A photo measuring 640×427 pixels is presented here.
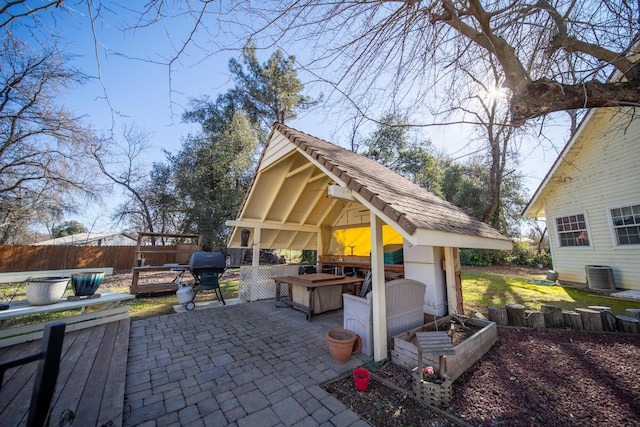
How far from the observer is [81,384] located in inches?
111

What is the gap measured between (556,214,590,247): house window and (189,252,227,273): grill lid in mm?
12799

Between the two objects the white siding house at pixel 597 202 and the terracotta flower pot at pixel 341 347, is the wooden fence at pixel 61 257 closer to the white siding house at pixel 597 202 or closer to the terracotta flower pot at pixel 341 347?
the terracotta flower pot at pixel 341 347

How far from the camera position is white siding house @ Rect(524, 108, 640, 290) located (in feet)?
24.2

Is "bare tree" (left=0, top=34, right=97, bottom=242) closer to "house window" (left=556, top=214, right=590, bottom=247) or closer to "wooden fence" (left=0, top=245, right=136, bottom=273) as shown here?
"wooden fence" (left=0, top=245, right=136, bottom=273)

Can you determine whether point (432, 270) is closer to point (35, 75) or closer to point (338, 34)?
point (338, 34)

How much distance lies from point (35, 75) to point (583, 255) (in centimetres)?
2264

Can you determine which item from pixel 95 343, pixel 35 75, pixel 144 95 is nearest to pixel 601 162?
pixel 144 95

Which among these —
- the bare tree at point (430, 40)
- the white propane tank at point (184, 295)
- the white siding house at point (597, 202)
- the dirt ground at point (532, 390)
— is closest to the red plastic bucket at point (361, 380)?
the dirt ground at point (532, 390)

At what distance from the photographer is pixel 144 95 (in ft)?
8.59

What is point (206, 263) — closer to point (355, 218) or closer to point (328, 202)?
point (328, 202)

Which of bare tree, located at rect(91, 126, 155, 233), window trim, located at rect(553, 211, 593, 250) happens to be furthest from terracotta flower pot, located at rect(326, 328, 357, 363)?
bare tree, located at rect(91, 126, 155, 233)

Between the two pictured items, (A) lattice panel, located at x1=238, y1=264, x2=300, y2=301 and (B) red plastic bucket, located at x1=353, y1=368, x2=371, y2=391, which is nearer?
(B) red plastic bucket, located at x1=353, y1=368, x2=371, y2=391

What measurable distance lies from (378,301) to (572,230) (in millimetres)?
10495

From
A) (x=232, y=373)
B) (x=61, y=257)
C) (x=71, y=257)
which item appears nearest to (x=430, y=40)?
(x=232, y=373)
